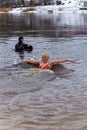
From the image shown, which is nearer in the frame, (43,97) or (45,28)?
(43,97)

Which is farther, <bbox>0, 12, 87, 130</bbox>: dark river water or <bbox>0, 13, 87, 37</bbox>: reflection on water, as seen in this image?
<bbox>0, 13, 87, 37</bbox>: reflection on water

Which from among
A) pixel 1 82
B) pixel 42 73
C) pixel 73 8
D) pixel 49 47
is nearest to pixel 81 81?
pixel 42 73

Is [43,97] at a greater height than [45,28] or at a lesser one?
greater

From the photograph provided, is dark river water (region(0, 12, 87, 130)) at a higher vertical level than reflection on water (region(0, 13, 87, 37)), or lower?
higher

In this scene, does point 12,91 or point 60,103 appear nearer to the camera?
point 60,103

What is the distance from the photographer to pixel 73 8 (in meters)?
152

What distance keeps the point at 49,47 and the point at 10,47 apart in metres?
2.47

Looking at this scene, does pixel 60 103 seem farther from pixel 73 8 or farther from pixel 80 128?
pixel 73 8

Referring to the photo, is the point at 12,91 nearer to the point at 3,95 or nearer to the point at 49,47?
the point at 3,95

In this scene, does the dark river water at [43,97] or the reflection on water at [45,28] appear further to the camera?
the reflection on water at [45,28]

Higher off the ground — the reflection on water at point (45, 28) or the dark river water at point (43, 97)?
the dark river water at point (43, 97)

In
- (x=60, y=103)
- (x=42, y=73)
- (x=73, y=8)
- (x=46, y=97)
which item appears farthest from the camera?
(x=73, y=8)

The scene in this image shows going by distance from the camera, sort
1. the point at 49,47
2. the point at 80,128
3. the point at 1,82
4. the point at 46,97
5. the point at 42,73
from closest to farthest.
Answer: the point at 80,128, the point at 46,97, the point at 1,82, the point at 42,73, the point at 49,47

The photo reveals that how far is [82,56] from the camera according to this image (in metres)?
23.5
